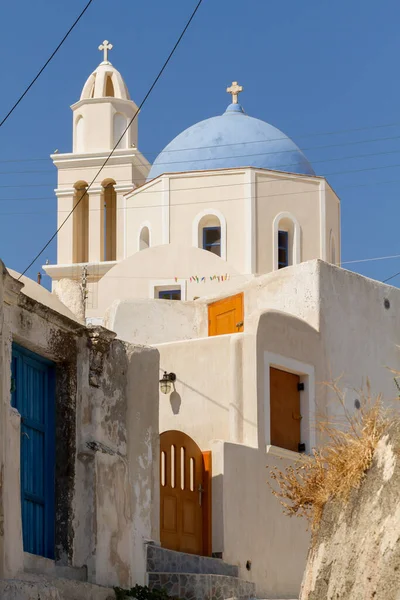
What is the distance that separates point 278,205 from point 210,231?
1.87 metres

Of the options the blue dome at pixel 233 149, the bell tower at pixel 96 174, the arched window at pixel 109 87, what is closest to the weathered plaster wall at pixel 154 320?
the blue dome at pixel 233 149

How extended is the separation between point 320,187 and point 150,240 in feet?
14.9

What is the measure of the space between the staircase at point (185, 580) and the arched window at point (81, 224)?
1007 inches

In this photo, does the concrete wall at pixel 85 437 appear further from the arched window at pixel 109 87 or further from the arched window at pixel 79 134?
the arched window at pixel 109 87

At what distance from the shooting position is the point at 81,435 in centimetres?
1284

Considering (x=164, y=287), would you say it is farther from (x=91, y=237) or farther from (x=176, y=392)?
(x=91, y=237)

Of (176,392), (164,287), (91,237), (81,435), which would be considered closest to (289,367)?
(176,392)

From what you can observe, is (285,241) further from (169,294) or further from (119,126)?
(119,126)

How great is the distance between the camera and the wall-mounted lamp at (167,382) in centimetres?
1931

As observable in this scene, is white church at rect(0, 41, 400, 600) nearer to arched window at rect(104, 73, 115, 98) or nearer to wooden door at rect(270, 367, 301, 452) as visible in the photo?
wooden door at rect(270, 367, 301, 452)

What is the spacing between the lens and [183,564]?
50.4 ft

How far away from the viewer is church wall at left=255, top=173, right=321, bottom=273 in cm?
3362

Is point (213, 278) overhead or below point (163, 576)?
overhead

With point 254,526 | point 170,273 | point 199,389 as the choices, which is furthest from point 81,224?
point 254,526
